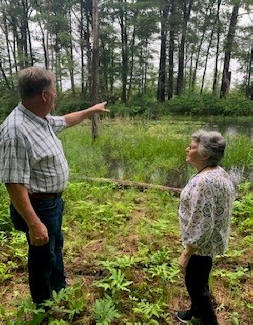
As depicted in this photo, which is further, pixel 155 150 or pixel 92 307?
pixel 155 150

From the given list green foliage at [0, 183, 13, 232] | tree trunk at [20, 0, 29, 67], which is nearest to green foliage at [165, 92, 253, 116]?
tree trunk at [20, 0, 29, 67]

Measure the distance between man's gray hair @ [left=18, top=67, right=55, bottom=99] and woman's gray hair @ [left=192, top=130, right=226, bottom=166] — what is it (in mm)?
1068

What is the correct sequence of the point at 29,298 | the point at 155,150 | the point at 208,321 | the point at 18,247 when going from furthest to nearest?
1. the point at 155,150
2. the point at 18,247
3. the point at 29,298
4. the point at 208,321

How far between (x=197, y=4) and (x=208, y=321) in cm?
2999

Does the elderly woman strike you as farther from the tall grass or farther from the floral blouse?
the tall grass

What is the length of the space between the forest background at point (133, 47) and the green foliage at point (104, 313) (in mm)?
20986

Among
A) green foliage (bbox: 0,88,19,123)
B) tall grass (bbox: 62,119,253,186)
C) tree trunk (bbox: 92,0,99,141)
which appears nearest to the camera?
tall grass (bbox: 62,119,253,186)

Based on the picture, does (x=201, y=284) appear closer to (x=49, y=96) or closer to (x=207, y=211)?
(x=207, y=211)

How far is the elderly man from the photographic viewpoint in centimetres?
214

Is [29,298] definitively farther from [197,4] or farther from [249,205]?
[197,4]

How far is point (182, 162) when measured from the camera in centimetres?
795

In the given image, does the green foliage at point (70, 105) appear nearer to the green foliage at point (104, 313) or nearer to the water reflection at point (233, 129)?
the water reflection at point (233, 129)

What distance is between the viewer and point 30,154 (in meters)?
2.22

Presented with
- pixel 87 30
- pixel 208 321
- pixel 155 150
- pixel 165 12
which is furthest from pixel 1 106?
pixel 208 321
